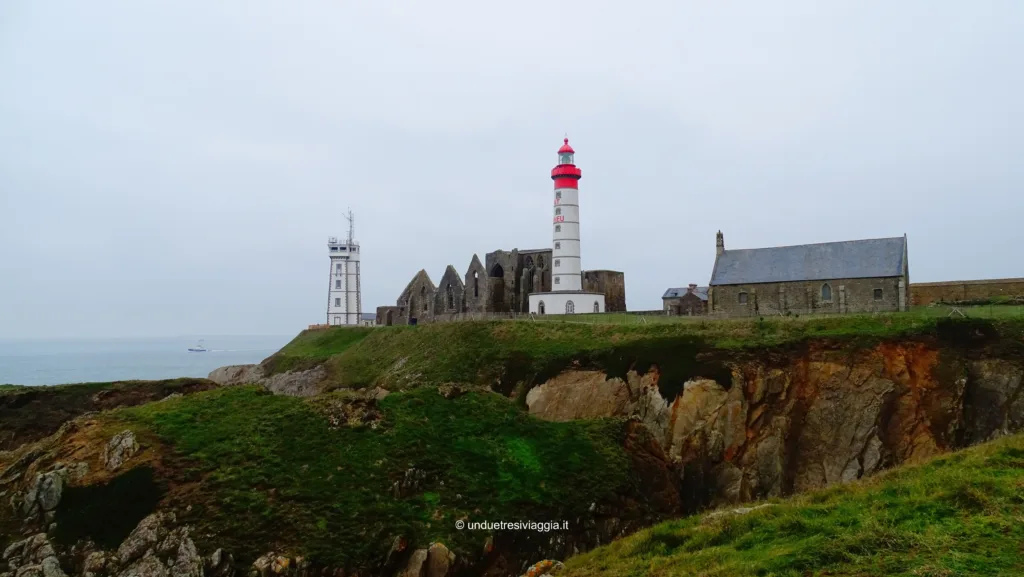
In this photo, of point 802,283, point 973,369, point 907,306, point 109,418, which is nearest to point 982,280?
point 907,306

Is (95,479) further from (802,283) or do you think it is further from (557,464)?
(802,283)

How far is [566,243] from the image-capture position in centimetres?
5231

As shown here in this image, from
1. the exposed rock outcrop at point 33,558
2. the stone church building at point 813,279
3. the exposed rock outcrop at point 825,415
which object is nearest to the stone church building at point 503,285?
the stone church building at point 813,279

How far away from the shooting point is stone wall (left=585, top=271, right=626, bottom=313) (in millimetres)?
55719

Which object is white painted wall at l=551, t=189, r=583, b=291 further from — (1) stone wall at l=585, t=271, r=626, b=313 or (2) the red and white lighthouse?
(1) stone wall at l=585, t=271, r=626, b=313

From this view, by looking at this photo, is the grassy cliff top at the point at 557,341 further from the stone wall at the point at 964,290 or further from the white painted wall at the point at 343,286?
the white painted wall at the point at 343,286

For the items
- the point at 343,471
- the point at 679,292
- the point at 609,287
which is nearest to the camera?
the point at 343,471

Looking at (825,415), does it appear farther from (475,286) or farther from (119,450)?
(475,286)

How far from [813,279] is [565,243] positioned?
1936 cm

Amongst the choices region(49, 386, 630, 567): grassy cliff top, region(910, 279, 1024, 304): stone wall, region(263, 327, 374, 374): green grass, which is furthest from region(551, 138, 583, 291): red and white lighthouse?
region(49, 386, 630, 567): grassy cliff top

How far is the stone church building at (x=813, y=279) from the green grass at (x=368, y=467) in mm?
24724

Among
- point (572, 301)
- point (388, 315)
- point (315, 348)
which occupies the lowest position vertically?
point (315, 348)

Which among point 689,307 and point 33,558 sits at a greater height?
point 689,307

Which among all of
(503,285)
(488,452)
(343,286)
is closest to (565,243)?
(503,285)
